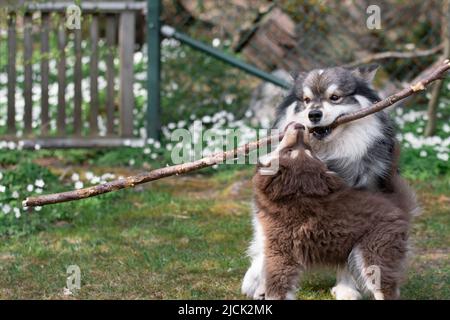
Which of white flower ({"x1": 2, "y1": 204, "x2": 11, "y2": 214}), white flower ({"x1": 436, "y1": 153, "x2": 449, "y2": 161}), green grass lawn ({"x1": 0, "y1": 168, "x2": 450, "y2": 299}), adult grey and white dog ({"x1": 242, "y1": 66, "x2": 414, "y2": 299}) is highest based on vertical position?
adult grey and white dog ({"x1": 242, "y1": 66, "x2": 414, "y2": 299})

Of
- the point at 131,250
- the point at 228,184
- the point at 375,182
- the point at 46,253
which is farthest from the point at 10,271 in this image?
the point at 228,184

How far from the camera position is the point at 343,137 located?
498 cm

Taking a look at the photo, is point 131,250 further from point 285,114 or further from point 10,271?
point 285,114

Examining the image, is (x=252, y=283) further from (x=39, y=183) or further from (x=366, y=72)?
(x=39, y=183)

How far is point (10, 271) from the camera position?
5387 mm

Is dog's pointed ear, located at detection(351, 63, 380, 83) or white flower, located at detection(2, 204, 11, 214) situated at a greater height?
dog's pointed ear, located at detection(351, 63, 380, 83)

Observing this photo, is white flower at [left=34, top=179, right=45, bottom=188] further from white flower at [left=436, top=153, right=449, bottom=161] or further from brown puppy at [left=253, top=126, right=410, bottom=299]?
white flower at [left=436, top=153, right=449, bottom=161]

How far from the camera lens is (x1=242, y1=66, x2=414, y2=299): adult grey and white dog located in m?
4.88

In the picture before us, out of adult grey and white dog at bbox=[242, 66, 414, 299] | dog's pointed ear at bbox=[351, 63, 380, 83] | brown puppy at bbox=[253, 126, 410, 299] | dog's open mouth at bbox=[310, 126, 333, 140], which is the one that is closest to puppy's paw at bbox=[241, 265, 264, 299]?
adult grey and white dog at bbox=[242, 66, 414, 299]

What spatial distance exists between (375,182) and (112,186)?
1.56 metres

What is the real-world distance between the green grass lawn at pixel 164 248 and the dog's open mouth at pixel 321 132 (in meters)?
0.98

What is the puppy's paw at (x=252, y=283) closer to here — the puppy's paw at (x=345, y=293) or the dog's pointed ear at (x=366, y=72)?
the puppy's paw at (x=345, y=293)

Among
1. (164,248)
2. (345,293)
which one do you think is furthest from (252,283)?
(164,248)

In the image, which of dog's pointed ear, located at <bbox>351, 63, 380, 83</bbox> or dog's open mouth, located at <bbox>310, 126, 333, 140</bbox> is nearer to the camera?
dog's open mouth, located at <bbox>310, 126, 333, 140</bbox>
